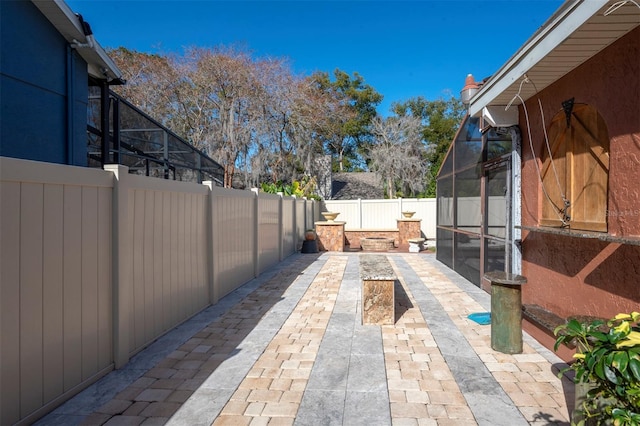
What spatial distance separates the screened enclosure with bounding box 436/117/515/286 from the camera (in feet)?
18.7

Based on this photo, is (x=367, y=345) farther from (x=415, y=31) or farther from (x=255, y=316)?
(x=415, y=31)

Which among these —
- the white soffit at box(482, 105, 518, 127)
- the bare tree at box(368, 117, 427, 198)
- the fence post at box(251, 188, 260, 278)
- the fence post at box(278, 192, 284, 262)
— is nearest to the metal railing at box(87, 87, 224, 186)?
the fence post at box(251, 188, 260, 278)

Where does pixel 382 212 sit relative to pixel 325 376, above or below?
above

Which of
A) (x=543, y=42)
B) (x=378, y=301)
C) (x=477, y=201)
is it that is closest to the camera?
(x=543, y=42)

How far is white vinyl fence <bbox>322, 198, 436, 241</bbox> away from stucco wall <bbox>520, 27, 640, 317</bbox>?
11703mm

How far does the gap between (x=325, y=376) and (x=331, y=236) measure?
35.2 feet

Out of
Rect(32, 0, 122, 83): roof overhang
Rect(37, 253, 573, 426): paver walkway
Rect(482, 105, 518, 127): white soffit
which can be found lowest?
Rect(37, 253, 573, 426): paver walkway

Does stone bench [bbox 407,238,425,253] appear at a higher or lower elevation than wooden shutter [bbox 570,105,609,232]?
lower

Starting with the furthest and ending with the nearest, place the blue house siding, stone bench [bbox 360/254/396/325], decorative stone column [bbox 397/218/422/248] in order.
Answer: decorative stone column [bbox 397/218/422/248], stone bench [bbox 360/254/396/325], the blue house siding

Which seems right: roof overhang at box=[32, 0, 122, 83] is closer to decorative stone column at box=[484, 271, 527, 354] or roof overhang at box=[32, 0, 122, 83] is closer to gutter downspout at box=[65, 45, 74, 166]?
gutter downspout at box=[65, 45, 74, 166]

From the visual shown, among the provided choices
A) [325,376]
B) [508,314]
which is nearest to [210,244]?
[325,376]

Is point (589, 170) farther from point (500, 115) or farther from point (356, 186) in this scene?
point (356, 186)

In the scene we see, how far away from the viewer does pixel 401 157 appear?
23312 millimetres

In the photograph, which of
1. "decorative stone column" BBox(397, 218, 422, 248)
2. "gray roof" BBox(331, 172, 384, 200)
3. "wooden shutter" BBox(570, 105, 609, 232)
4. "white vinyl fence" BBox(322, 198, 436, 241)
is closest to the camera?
"wooden shutter" BBox(570, 105, 609, 232)
